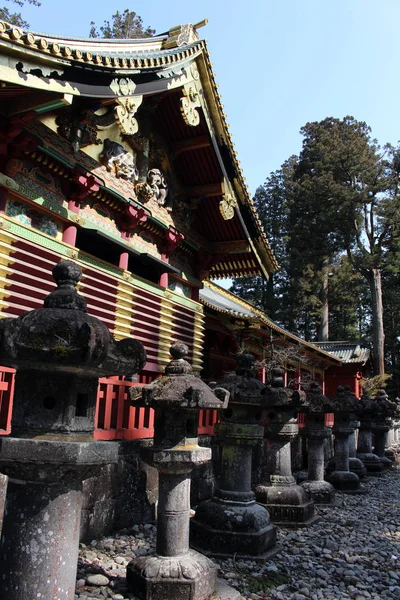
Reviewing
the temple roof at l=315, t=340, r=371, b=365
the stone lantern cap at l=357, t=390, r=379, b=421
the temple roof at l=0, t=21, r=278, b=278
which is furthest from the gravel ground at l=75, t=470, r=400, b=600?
the temple roof at l=315, t=340, r=371, b=365

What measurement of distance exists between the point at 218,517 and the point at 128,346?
3.68 meters

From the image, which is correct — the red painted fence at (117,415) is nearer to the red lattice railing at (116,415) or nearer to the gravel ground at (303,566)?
the red lattice railing at (116,415)

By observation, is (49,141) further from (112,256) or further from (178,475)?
(178,475)

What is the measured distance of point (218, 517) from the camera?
612 cm

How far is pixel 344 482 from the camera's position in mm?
11531

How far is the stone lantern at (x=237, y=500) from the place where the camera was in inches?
235

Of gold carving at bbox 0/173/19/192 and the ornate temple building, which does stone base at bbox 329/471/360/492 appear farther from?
gold carving at bbox 0/173/19/192

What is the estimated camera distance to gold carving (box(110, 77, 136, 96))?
21.1 ft

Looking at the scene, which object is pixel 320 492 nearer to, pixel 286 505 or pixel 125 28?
pixel 286 505

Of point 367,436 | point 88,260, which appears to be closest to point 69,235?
point 88,260

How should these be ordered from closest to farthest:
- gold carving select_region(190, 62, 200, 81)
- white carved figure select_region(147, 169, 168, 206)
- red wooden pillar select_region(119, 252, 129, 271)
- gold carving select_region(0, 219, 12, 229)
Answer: gold carving select_region(0, 219, 12, 229) → gold carving select_region(190, 62, 200, 81) → red wooden pillar select_region(119, 252, 129, 271) → white carved figure select_region(147, 169, 168, 206)

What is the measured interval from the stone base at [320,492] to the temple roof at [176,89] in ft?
15.6

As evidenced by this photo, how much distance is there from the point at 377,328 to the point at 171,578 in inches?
1023

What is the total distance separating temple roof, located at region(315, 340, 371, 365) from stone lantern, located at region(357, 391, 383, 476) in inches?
508
